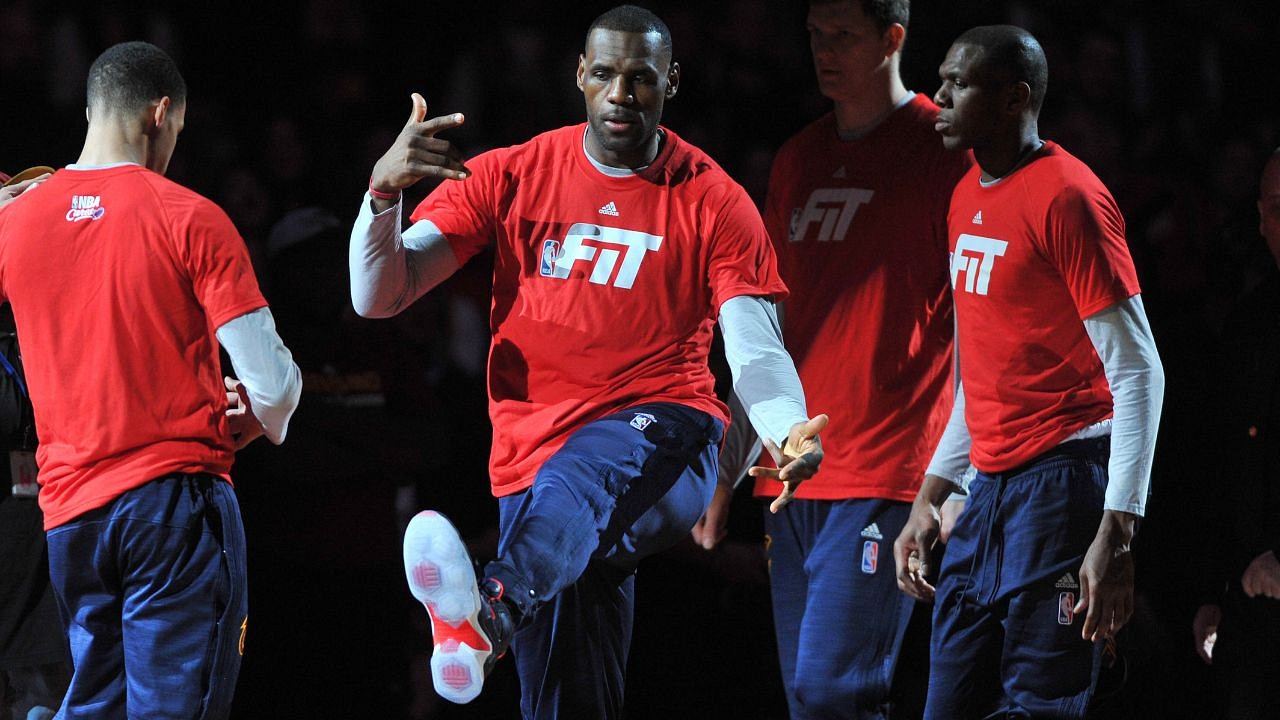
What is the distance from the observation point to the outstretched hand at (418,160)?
11.4 ft

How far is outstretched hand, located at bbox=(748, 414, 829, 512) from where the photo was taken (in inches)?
132

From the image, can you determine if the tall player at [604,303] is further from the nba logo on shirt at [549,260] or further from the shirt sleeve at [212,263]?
the shirt sleeve at [212,263]

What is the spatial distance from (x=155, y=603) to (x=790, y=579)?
76.8 inches

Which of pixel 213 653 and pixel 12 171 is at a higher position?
pixel 12 171

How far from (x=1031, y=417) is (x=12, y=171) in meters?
3.99

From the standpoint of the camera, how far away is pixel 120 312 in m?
3.43

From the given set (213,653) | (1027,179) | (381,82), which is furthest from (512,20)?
(213,653)

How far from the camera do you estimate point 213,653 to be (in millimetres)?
3457

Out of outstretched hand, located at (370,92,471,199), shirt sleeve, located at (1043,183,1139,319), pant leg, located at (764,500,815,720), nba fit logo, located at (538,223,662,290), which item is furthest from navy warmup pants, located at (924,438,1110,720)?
outstretched hand, located at (370,92,471,199)

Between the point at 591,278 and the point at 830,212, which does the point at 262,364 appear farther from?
the point at 830,212

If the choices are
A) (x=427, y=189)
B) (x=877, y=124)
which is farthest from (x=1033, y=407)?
(x=427, y=189)

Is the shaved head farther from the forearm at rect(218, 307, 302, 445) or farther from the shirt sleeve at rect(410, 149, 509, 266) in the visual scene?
the forearm at rect(218, 307, 302, 445)

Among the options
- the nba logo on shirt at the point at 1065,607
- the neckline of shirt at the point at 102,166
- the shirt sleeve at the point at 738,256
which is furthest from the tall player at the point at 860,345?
the neckline of shirt at the point at 102,166

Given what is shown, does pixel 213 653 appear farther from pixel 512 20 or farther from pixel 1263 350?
pixel 512 20
